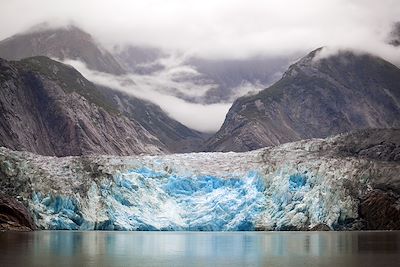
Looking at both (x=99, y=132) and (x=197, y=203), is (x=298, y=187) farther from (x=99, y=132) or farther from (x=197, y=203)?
(x=99, y=132)

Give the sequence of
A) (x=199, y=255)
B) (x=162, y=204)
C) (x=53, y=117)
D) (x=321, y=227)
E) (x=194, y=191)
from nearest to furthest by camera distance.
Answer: (x=199, y=255) < (x=321, y=227) < (x=162, y=204) < (x=194, y=191) < (x=53, y=117)

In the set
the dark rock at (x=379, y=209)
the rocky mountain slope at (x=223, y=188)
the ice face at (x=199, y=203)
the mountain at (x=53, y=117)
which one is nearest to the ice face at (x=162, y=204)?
the ice face at (x=199, y=203)

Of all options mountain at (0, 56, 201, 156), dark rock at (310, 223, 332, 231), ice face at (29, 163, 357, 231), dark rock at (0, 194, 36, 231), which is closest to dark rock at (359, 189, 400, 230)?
ice face at (29, 163, 357, 231)

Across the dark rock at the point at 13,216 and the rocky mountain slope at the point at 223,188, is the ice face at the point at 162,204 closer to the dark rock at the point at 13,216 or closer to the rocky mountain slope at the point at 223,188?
the rocky mountain slope at the point at 223,188

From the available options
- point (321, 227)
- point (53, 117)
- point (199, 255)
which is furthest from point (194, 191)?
point (53, 117)

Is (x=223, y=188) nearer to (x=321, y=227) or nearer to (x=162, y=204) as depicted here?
(x=162, y=204)

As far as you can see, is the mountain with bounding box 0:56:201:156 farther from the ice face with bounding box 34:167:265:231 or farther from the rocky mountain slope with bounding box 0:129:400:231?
the ice face with bounding box 34:167:265:231

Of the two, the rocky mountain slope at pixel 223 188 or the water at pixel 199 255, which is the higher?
the rocky mountain slope at pixel 223 188
